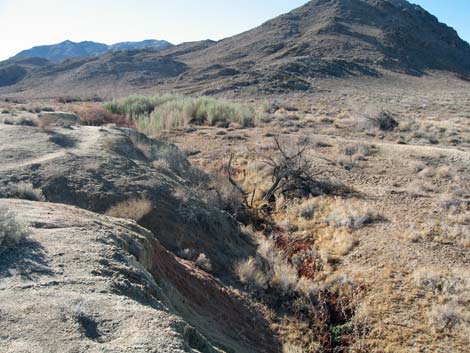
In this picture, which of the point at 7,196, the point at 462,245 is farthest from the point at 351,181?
the point at 7,196

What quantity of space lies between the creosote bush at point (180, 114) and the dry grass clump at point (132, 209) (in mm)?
11788

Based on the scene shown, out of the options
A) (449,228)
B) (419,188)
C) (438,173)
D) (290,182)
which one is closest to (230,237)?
(290,182)

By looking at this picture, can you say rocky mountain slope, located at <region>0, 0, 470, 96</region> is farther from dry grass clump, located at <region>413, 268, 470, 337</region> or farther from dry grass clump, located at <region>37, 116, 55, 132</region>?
dry grass clump, located at <region>413, 268, 470, 337</region>

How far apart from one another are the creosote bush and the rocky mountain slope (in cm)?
1789

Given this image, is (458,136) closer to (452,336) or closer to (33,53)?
(452,336)

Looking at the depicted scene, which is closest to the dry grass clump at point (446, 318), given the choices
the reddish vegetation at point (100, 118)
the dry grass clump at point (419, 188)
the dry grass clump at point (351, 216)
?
the dry grass clump at point (351, 216)

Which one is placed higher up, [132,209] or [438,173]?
[132,209]

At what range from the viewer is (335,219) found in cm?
1093

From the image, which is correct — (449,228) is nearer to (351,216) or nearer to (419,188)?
(351,216)

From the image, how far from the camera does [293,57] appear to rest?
5631 centimetres

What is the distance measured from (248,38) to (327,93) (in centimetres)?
3690

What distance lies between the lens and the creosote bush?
21.4 metres

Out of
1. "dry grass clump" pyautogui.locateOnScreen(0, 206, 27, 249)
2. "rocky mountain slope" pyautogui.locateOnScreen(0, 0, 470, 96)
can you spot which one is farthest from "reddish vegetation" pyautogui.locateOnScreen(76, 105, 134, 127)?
"rocky mountain slope" pyautogui.locateOnScreen(0, 0, 470, 96)

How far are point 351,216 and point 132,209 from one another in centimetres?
527
